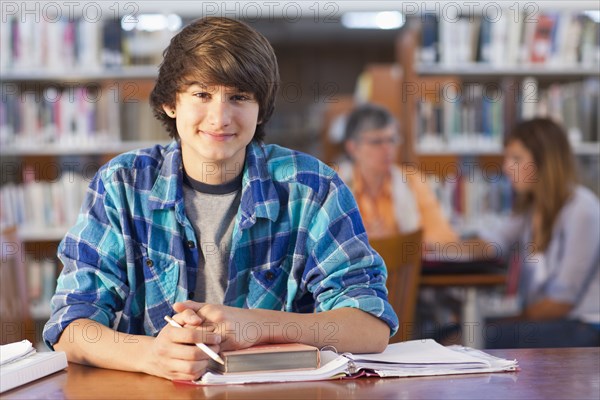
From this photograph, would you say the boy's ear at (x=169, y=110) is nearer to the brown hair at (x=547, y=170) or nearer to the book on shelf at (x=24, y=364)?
the book on shelf at (x=24, y=364)

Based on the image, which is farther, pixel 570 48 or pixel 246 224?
pixel 570 48

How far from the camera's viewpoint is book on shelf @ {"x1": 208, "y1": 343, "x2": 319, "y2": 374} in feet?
3.65

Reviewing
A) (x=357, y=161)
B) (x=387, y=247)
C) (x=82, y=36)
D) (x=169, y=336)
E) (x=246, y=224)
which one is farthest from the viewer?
(x=82, y=36)

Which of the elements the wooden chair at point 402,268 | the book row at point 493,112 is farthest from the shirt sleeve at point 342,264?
the book row at point 493,112

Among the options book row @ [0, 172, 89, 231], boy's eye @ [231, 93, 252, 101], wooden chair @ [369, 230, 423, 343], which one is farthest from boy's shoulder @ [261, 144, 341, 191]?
book row @ [0, 172, 89, 231]

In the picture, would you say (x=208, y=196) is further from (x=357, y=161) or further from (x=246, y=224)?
(x=357, y=161)

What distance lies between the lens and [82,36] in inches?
162

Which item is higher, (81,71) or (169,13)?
(169,13)

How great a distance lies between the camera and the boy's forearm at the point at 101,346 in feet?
3.87

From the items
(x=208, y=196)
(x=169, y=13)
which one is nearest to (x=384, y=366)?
(x=208, y=196)

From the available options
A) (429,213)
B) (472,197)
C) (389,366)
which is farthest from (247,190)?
(472,197)

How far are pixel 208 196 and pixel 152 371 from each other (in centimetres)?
37

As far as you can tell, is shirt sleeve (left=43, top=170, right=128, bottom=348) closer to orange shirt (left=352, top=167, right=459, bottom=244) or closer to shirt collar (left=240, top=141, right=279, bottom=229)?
shirt collar (left=240, top=141, right=279, bottom=229)

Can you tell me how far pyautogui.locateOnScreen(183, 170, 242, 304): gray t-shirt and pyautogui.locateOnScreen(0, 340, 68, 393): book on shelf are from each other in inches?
11.1
